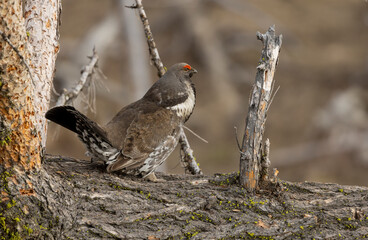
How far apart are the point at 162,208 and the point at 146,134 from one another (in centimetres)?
118

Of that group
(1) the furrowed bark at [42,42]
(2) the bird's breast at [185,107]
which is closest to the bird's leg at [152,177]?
(2) the bird's breast at [185,107]

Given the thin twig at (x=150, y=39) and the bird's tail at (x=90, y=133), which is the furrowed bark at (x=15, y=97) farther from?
the thin twig at (x=150, y=39)

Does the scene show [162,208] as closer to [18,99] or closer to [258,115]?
[258,115]

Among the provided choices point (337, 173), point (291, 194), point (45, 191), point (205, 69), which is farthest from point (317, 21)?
point (45, 191)

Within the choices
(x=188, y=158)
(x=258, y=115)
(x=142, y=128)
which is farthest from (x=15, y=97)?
(x=188, y=158)

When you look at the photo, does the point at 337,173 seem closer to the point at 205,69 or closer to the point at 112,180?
the point at 205,69

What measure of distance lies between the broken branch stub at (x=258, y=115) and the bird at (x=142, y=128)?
1.04 metres

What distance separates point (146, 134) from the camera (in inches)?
217

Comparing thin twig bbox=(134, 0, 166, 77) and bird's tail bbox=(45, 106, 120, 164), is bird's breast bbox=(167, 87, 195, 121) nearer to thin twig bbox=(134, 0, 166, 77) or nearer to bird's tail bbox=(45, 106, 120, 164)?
thin twig bbox=(134, 0, 166, 77)

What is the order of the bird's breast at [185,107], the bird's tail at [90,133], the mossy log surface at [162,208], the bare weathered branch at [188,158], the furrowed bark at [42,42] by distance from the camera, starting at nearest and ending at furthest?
the mossy log surface at [162,208] → the furrowed bark at [42,42] → the bird's tail at [90,133] → the bird's breast at [185,107] → the bare weathered branch at [188,158]

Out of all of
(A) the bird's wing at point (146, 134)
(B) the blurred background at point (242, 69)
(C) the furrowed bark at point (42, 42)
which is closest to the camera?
(C) the furrowed bark at point (42, 42)

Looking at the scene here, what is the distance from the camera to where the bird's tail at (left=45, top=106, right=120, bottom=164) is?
473cm

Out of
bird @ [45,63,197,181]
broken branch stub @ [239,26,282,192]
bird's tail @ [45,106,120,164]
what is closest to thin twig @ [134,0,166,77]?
bird @ [45,63,197,181]

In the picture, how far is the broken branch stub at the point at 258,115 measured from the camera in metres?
4.82
